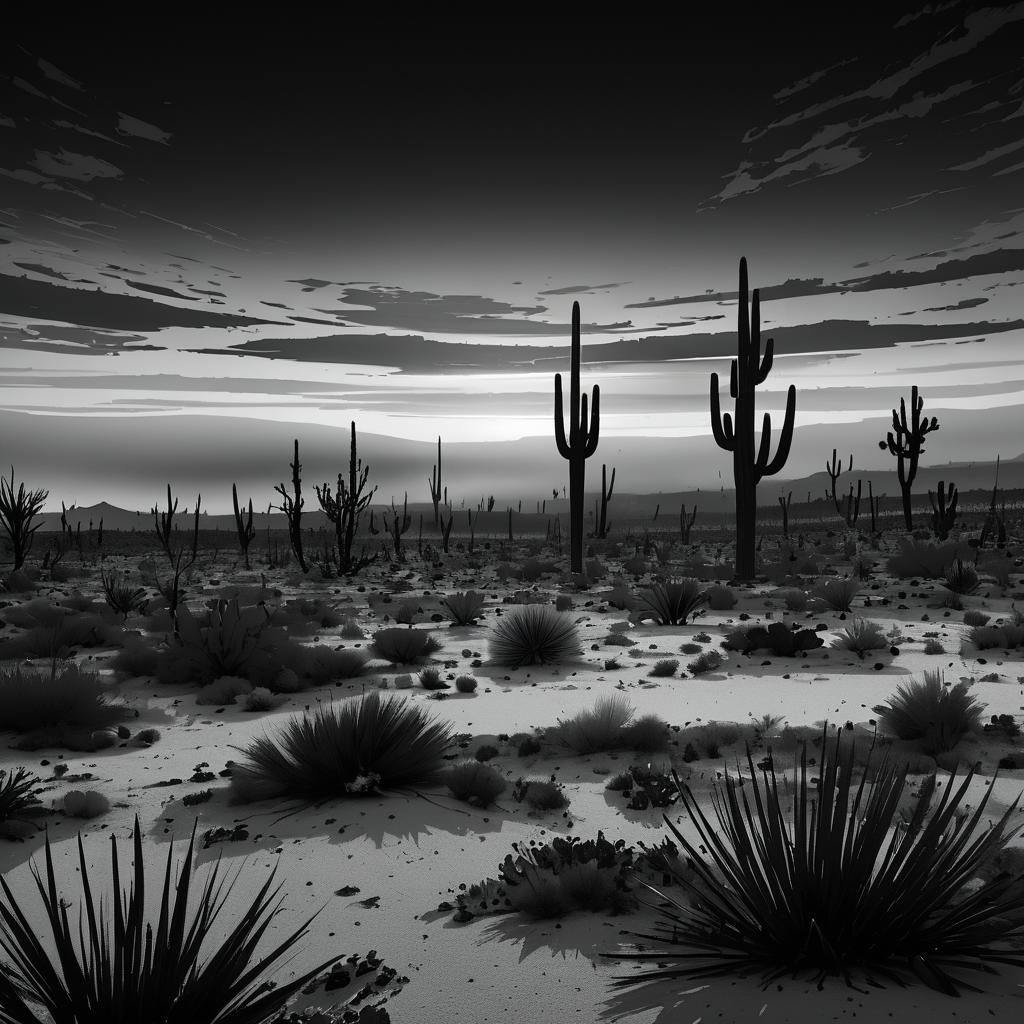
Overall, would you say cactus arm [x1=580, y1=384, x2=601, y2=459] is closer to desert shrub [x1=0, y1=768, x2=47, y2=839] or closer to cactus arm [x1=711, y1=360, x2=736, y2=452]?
cactus arm [x1=711, y1=360, x2=736, y2=452]

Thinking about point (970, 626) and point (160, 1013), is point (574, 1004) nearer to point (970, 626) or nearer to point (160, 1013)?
point (160, 1013)

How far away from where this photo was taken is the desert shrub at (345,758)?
6.34 meters

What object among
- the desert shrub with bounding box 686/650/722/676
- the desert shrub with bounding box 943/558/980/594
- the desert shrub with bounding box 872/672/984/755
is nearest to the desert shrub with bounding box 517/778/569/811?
the desert shrub with bounding box 872/672/984/755

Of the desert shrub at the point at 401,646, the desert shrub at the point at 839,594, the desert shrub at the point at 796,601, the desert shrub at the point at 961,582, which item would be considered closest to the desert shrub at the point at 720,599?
the desert shrub at the point at 796,601

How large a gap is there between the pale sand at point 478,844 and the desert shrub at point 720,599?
5.63m

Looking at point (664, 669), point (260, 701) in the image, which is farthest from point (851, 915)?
point (260, 701)

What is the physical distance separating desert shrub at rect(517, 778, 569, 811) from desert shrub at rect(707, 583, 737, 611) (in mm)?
11118

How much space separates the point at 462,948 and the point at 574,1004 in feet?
2.52

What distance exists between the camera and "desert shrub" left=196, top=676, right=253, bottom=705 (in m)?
9.86

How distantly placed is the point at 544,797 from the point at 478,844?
2.44ft

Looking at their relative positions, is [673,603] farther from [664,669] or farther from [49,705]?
[49,705]

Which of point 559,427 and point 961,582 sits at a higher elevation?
point 559,427

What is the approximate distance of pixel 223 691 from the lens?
390 inches

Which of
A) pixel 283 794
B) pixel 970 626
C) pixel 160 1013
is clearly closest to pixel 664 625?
pixel 970 626
